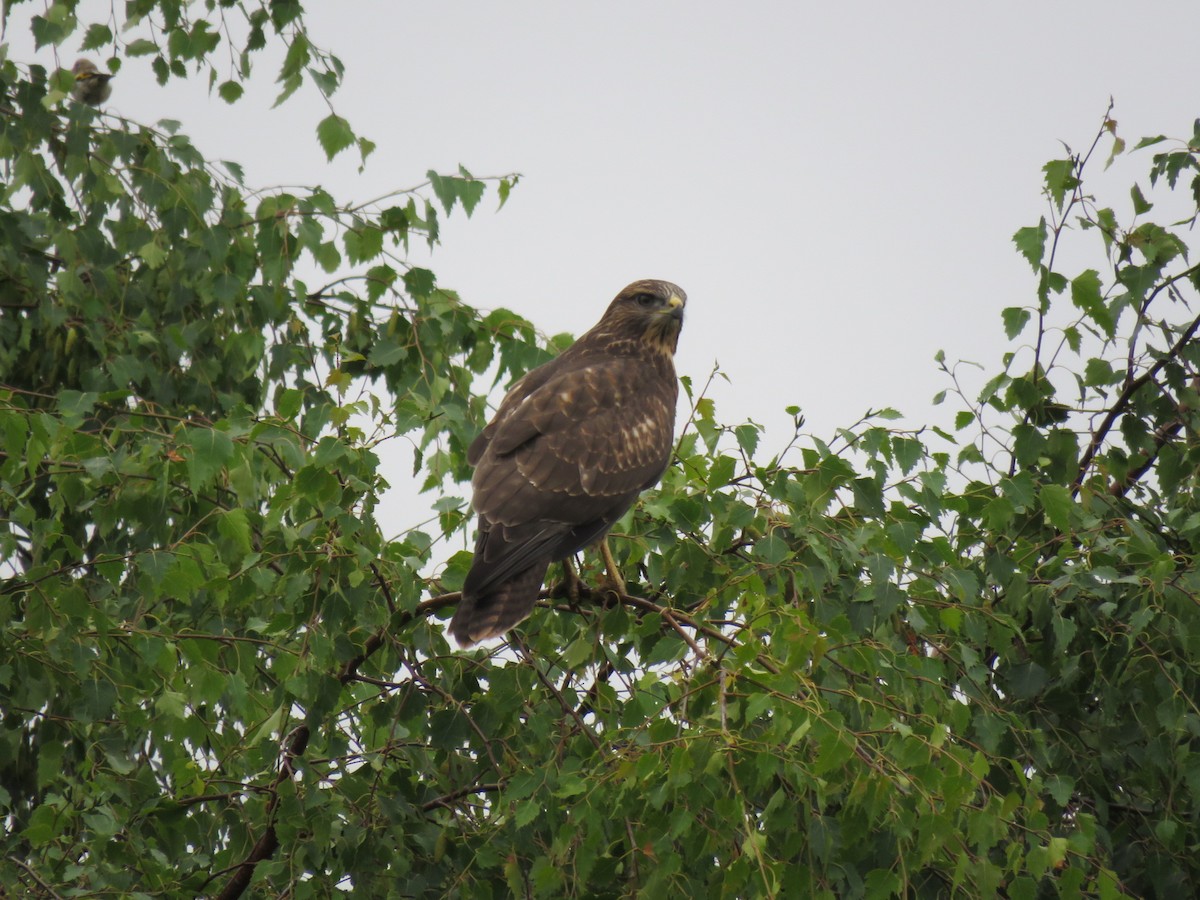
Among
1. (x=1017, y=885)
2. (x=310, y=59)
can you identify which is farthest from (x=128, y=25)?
(x=1017, y=885)

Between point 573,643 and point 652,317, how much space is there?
6.63 ft

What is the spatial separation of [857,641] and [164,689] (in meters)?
1.86

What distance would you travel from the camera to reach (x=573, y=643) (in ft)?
13.7

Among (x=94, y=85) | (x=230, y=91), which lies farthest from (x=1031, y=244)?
(x=94, y=85)

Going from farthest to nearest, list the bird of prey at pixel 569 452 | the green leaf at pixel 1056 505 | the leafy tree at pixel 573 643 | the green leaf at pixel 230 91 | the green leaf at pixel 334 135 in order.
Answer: the green leaf at pixel 230 91
the green leaf at pixel 334 135
the bird of prey at pixel 569 452
the green leaf at pixel 1056 505
the leafy tree at pixel 573 643

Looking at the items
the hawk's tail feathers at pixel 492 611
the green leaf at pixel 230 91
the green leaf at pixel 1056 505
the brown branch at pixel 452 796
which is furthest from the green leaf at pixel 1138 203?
the green leaf at pixel 230 91

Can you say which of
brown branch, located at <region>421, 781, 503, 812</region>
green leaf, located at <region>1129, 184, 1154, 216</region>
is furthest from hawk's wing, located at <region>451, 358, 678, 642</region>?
green leaf, located at <region>1129, 184, 1154, 216</region>

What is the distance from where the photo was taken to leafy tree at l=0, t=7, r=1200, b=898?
3.04 metres

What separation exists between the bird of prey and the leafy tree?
0.13 meters

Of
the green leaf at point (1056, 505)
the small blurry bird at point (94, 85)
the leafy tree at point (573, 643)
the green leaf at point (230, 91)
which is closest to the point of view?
the leafy tree at point (573, 643)

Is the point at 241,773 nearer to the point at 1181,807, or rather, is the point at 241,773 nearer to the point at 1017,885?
the point at 1017,885

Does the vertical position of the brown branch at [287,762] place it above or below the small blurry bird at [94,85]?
below

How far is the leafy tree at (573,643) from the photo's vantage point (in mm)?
3039

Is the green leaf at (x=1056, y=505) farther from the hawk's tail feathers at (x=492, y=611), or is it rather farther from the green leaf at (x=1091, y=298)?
the hawk's tail feathers at (x=492, y=611)
